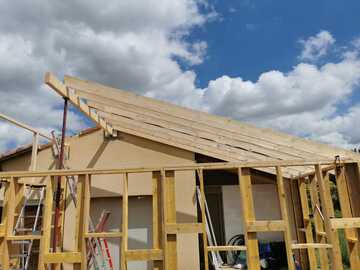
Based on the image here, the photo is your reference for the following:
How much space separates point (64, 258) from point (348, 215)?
13.6 feet

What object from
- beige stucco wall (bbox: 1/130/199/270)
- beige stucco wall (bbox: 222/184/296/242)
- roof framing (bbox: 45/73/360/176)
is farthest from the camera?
beige stucco wall (bbox: 222/184/296/242)

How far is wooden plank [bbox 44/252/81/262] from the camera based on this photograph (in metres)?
3.35

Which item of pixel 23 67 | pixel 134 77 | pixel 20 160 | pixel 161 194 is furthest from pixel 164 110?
pixel 23 67

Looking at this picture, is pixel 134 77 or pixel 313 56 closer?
pixel 313 56

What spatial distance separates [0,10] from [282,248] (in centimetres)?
789

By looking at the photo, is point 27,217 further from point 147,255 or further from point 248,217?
point 248,217

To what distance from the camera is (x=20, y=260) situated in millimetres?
4961

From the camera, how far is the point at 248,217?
3.43 metres

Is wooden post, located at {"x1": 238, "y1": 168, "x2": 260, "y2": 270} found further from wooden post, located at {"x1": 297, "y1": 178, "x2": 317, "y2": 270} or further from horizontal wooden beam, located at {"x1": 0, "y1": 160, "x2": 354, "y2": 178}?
wooden post, located at {"x1": 297, "y1": 178, "x2": 317, "y2": 270}

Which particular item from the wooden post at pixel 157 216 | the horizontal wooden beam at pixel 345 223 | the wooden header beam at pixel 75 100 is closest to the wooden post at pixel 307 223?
the horizontal wooden beam at pixel 345 223

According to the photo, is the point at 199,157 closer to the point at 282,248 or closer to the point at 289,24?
the point at 282,248

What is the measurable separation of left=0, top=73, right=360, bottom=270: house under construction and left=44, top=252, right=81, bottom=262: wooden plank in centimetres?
1

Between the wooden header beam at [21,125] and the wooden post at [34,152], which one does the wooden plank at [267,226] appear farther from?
the wooden post at [34,152]

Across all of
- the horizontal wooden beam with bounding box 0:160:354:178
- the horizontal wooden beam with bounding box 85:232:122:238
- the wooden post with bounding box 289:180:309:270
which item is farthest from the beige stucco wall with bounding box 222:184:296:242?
the horizontal wooden beam with bounding box 85:232:122:238
